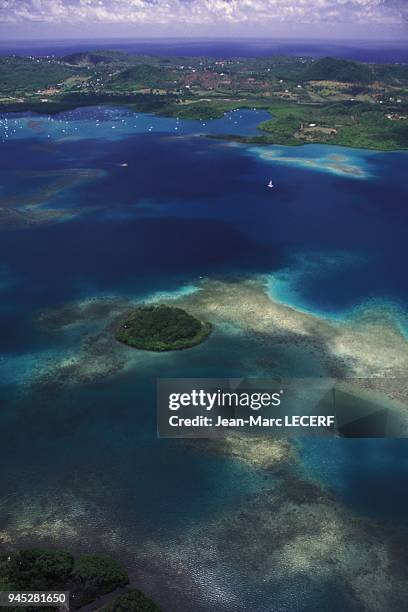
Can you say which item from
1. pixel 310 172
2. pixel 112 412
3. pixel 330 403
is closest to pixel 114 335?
pixel 112 412

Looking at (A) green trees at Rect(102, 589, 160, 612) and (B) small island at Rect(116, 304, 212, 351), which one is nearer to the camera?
(A) green trees at Rect(102, 589, 160, 612)

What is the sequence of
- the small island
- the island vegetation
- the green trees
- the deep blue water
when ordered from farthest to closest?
the small island
the deep blue water
the island vegetation
the green trees

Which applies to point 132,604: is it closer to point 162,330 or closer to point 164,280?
point 162,330

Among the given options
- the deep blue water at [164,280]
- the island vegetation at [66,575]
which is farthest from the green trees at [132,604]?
the deep blue water at [164,280]

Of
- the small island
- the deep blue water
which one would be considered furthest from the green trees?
the small island

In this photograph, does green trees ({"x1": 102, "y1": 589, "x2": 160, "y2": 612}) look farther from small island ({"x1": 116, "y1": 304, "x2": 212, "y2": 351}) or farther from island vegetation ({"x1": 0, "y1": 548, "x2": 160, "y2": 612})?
small island ({"x1": 116, "y1": 304, "x2": 212, "y2": 351})
